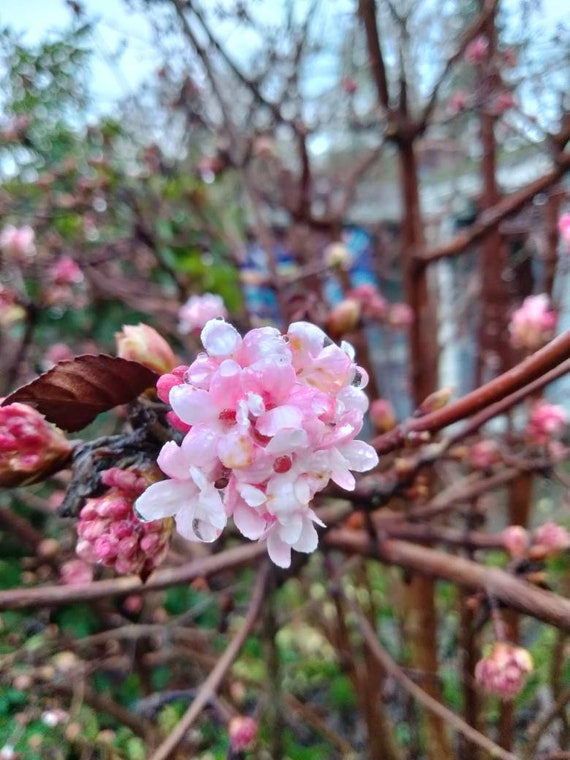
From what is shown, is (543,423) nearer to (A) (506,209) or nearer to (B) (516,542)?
(B) (516,542)

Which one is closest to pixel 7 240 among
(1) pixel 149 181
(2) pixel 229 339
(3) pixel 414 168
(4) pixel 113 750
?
(1) pixel 149 181

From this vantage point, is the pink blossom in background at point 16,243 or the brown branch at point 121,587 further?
the pink blossom in background at point 16,243

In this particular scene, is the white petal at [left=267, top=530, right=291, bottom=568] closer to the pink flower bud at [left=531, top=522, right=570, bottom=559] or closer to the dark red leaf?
the dark red leaf

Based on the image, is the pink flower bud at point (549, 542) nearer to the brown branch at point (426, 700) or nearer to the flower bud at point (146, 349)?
the brown branch at point (426, 700)

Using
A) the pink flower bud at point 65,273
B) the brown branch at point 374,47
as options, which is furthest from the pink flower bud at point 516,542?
the pink flower bud at point 65,273

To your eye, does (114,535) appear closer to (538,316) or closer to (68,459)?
(68,459)

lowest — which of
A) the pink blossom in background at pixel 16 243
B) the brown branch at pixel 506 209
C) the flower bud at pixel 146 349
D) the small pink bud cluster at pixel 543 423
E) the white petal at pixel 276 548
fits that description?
the small pink bud cluster at pixel 543 423
